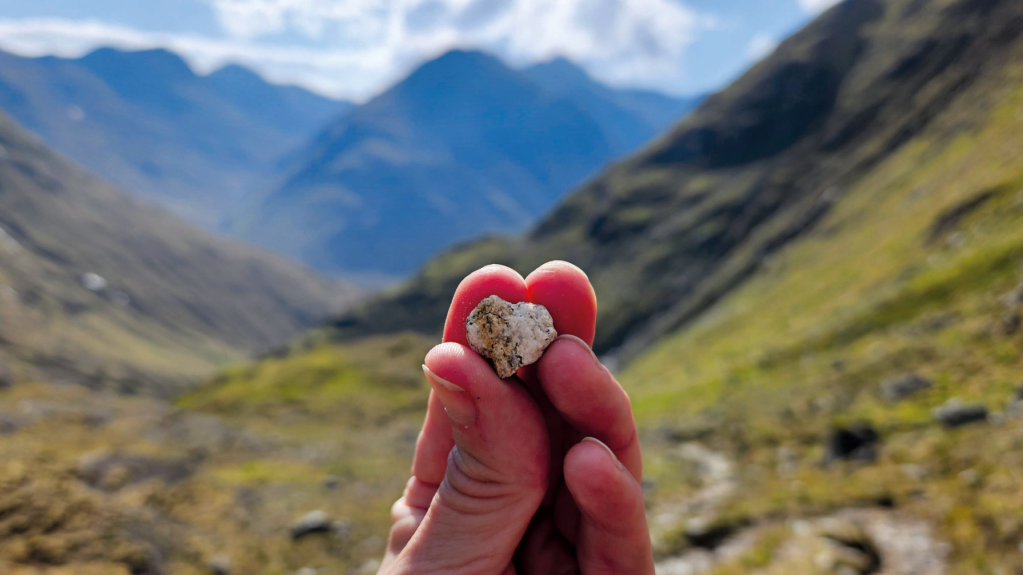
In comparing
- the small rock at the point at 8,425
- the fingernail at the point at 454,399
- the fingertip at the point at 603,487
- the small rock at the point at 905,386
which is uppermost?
the small rock at the point at 8,425

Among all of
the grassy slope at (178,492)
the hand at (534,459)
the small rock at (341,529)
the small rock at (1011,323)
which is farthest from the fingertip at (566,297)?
the small rock at (1011,323)

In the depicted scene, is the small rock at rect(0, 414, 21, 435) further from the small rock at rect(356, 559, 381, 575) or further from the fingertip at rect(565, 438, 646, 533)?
the fingertip at rect(565, 438, 646, 533)

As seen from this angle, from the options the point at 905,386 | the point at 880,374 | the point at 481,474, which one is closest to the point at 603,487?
the point at 481,474

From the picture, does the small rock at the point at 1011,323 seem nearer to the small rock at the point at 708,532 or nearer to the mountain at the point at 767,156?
the small rock at the point at 708,532

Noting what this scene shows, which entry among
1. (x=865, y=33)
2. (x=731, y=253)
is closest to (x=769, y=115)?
(x=865, y=33)

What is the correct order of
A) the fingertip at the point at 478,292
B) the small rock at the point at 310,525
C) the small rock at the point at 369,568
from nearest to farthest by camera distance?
the fingertip at the point at 478,292
the small rock at the point at 369,568
the small rock at the point at 310,525

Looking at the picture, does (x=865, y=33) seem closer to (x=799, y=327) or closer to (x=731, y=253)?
(x=731, y=253)
